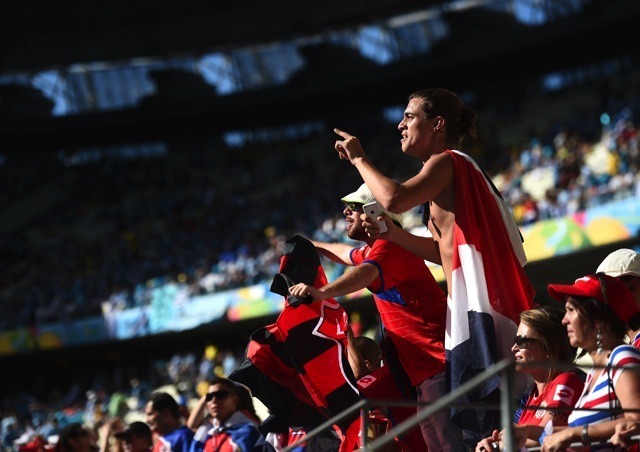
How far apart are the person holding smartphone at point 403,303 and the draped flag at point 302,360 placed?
0.28 metres

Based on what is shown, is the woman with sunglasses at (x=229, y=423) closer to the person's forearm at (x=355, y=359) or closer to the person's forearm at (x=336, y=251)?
the person's forearm at (x=355, y=359)

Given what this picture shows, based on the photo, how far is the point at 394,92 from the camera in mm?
30938

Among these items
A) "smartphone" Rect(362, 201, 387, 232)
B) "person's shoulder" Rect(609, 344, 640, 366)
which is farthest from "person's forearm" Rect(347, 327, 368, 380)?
"person's shoulder" Rect(609, 344, 640, 366)

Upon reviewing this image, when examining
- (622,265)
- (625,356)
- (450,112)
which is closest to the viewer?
(625,356)

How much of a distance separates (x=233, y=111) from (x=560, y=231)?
16.1 m

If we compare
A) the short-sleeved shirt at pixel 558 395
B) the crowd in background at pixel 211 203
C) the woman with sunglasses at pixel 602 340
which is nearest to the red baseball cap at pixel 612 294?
the woman with sunglasses at pixel 602 340

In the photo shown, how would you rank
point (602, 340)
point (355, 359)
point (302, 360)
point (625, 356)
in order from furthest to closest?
point (355, 359)
point (302, 360)
point (602, 340)
point (625, 356)

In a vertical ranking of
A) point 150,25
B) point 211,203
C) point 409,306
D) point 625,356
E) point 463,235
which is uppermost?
point 150,25

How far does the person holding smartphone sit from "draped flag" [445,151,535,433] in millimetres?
510

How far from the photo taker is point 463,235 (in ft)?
13.0

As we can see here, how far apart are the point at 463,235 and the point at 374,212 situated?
59cm

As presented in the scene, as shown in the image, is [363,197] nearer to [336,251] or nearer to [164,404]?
[336,251]

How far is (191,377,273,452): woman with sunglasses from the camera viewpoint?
615cm

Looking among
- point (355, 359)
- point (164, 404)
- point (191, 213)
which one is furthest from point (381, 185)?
point (191, 213)
